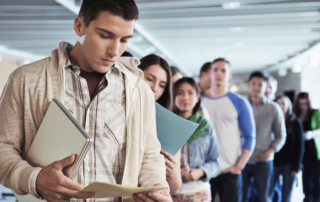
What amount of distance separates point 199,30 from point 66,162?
7801 mm

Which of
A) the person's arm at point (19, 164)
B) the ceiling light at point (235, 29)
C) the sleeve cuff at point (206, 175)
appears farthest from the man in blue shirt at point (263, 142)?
the ceiling light at point (235, 29)

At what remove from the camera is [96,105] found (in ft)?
4.25

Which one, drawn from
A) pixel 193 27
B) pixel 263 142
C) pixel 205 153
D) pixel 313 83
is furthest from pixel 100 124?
pixel 313 83

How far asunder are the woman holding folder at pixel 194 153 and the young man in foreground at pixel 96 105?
41.2 inches

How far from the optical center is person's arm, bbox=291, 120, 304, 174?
4.70 metres

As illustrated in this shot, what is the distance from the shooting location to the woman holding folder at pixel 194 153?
2.40 m

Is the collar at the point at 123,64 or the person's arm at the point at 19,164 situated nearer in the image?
the person's arm at the point at 19,164

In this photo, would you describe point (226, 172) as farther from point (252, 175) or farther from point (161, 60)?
point (161, 60)

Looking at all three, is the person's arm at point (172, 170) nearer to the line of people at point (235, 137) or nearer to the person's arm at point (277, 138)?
the line of people at point (235, 137)

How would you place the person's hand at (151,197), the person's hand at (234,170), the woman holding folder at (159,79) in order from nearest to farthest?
the person's hand at (151,197) < the woman holding folder at (159,79) < the person's hand at (234,170)

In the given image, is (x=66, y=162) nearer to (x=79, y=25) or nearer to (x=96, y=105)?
(x=96, y=105)

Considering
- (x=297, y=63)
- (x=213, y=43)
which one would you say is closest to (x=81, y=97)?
(x=213, y=43)

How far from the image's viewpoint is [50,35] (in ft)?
29.5

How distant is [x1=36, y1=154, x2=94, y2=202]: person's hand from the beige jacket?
1.8 inches
